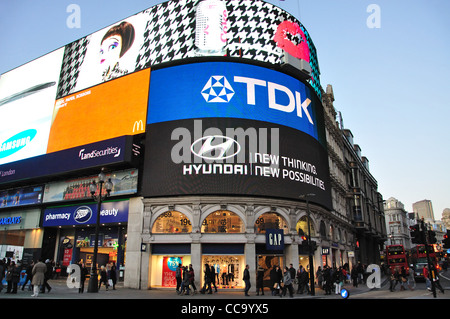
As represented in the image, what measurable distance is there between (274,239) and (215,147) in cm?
935

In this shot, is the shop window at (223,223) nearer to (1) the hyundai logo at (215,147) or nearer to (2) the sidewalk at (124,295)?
(2) the sidewalk at (124,295)

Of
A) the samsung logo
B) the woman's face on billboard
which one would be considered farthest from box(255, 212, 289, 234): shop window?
the samsung logo

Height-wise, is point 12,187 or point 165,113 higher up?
point 165,113

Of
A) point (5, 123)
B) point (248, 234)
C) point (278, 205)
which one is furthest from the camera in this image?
point (5, 123)

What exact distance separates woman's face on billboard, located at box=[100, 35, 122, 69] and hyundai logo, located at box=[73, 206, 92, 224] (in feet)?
51.9

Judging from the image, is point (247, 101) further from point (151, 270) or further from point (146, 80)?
point (151, 270)

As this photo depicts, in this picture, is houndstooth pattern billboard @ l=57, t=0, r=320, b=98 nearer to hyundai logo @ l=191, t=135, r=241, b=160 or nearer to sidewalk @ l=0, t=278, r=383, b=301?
hyundai logo @ l=191, t=135, r=241, b=160

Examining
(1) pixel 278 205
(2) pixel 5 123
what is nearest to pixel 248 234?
(1) pixel 278 205

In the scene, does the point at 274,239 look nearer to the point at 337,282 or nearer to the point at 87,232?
the point at 337,282

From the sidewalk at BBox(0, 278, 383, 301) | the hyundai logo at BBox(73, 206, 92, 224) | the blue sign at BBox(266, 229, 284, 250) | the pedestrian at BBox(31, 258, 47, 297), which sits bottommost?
the sidewalk at BBox(0, 278, 383, 301)

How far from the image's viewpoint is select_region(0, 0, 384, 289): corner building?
28047 mm

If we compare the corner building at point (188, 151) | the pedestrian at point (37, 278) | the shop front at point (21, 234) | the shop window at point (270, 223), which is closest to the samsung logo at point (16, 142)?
the corner building at point (188, 151)
